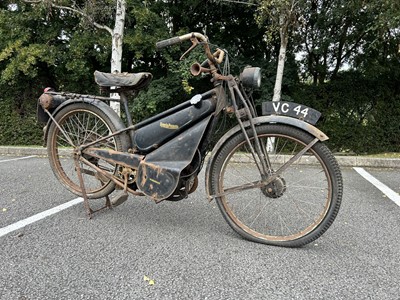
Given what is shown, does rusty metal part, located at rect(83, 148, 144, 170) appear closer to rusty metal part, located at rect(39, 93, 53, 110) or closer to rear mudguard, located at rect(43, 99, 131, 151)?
rear mudguard, located at rect(43, 99, 131, 151)

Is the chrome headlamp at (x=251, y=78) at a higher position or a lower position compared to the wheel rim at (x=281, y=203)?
higher

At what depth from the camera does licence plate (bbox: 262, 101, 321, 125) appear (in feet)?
7.30

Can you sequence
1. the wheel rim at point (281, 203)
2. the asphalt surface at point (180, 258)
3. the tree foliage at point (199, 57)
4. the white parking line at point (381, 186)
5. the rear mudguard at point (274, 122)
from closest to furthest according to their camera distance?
1. the asphalt surface at point (180, 258)
2. the rear mudguard at point (274, 122)
3. the wheel rim at point (281, 203)
4. the white parking line at point (381, 186)
5. the tree foliage at point (199, 57)

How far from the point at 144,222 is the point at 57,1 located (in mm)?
8047

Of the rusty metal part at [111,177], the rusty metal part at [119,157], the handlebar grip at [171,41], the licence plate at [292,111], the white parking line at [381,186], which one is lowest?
the white parking line at [381,186]

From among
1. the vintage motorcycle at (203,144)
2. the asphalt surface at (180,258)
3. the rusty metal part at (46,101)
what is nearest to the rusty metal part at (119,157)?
the vintage motorcycle at (203,144)

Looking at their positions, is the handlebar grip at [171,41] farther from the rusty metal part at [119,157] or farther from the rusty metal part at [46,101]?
the rusty metal part at [46,101]

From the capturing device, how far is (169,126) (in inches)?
95.7

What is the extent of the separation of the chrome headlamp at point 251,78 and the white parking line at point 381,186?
2275 millimetres

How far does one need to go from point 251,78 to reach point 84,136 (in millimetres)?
1603

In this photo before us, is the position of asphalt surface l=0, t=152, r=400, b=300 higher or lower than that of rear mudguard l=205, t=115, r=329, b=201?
Answer: lower

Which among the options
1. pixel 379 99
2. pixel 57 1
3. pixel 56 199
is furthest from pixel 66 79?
pixel 379 99

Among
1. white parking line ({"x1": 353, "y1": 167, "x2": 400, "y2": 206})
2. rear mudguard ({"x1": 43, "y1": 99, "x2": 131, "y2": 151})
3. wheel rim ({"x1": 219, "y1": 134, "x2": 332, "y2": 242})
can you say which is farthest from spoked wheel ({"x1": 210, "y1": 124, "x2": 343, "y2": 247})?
white parking line ({"x1": 353, "y1": 167, "x2": 400, "y2": 206})

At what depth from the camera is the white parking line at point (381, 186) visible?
11.6ft
